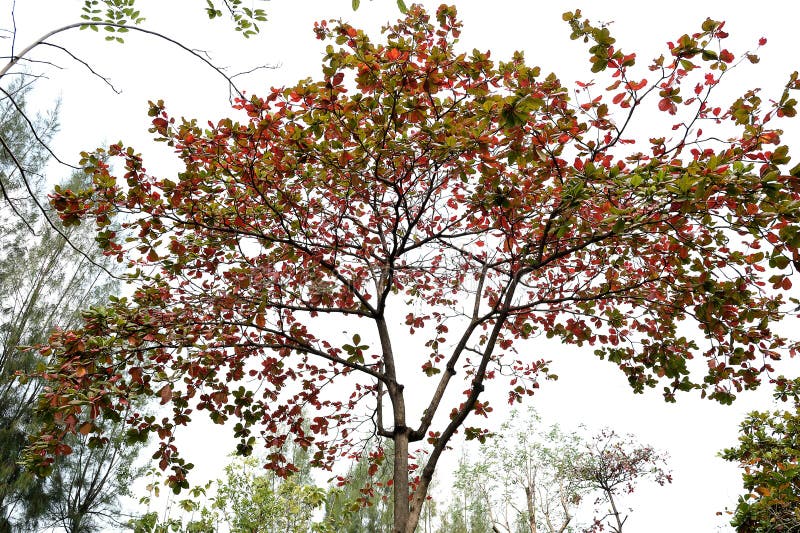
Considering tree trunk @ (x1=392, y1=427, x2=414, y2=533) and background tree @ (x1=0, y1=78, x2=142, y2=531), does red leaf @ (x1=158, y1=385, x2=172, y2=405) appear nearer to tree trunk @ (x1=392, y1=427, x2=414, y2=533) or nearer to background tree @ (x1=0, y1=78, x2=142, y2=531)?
tree trunk @ (x1=392, y1=427, x2=414, y2=533)

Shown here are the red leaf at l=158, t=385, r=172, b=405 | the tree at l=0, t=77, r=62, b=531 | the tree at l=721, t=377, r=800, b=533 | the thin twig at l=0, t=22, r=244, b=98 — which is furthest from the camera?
the tree at l=0, t=77, r=62, b=531

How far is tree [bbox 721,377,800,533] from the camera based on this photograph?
212 inches

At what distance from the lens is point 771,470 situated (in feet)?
19.2

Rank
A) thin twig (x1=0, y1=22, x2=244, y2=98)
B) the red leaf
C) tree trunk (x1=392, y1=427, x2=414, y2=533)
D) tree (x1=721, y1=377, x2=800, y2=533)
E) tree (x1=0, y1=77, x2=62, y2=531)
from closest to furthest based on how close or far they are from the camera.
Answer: thin twig (x1=0, y1=22, x2=244, y2=98)
the red leaf
tree trunk (x1=392, y1=427, x2=414, y2=533)
tree (x1=721, y1=377, x2=800, y2=533)
tree (x1=0, y1=77, x2=62, y2=531)

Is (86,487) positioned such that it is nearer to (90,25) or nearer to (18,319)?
(18,319)

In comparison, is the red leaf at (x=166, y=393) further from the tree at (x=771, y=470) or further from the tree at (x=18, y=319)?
the tree at (x=18, y=319)

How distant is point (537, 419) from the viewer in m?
17.5

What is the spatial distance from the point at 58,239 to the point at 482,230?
45.5ft

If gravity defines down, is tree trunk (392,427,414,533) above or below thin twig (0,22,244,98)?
below

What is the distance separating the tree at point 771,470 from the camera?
5.39 meters

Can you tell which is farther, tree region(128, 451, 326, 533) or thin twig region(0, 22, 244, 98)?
tree region(128, 451, 326, 533)

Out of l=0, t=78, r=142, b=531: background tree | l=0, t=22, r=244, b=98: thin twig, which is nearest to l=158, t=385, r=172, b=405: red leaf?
l=0, t=22, r=244, b=98: thin twig

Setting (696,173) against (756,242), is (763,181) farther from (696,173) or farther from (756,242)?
(756,242)

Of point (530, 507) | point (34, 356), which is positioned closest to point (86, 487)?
point (34, 356)
